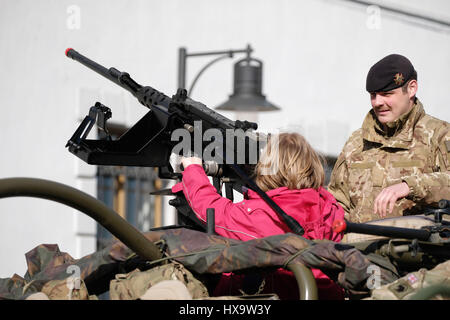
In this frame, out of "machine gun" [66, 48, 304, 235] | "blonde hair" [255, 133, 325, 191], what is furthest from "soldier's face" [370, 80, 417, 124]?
"blonde hair" [255, 133, 325, 191]

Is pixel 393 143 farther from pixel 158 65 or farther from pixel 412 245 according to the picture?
pixel 158 65

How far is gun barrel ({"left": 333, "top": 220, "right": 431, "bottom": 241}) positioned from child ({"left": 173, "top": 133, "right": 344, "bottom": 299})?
557mm

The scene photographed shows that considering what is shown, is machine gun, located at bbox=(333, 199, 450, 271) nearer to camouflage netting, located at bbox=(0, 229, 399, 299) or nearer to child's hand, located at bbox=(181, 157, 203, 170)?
camouflage netting, located at bbox=(0, 229, 399, 299)

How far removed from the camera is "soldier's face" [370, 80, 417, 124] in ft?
13.1

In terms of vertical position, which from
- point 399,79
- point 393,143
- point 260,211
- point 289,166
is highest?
point 399,79

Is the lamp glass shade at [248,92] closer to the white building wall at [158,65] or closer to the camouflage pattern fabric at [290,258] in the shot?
the white building wall at [158,65]

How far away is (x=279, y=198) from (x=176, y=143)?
23.9 inches

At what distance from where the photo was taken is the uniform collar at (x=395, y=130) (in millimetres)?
4023

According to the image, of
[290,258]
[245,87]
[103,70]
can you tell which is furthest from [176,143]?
[245,87]

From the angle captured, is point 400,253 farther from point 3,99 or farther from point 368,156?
point 3,99

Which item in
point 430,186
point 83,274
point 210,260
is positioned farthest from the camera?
point 430,186

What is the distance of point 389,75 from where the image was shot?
3.97m

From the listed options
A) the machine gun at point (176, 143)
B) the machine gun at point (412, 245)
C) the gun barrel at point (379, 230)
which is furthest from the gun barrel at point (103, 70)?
the gun barrel at point (379, 230)
